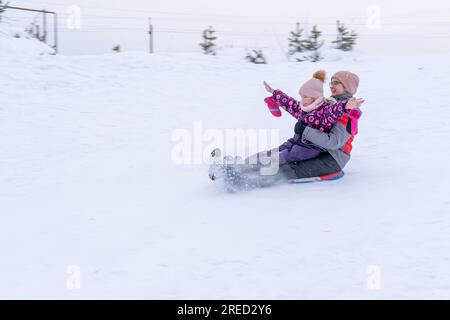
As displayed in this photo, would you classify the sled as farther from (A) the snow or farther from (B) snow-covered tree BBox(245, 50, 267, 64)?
(B) snow-covered tree BBox(245, 50, 267, 64)

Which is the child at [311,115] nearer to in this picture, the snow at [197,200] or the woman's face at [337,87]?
the woman's face at [337,87]

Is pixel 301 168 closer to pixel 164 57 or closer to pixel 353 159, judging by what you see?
pixel 353 159

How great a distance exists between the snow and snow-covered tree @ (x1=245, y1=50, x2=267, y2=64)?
5.26ft

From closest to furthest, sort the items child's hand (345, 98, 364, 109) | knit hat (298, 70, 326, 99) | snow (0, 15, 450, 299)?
snow (0, 15, 450, 299) < child's hand (345, 98, 364, 109) < knit hat (298, 70, 326, 99)

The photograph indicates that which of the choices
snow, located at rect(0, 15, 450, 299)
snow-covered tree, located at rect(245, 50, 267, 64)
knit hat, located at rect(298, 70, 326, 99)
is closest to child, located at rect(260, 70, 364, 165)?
knit hat, located at rect(298, 70, 326, 99)

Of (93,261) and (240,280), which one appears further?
(93,261)

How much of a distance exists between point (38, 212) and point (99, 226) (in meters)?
0.82

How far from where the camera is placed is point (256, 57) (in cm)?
1048

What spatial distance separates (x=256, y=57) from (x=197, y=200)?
664 centimetres

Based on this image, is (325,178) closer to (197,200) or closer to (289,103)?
(289,103)

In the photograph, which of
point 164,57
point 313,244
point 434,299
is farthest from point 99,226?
point 164,57

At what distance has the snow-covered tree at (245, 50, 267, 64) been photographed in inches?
408
